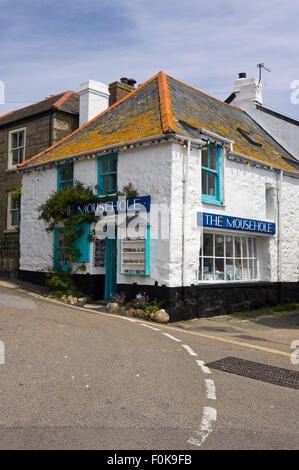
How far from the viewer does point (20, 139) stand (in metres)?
19.9

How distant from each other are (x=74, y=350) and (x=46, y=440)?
341 centimetres

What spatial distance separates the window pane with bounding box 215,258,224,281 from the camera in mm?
13949

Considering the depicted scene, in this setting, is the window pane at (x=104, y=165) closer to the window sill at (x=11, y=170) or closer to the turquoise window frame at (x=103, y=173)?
the turquoise window frame at (x=103, y=173)

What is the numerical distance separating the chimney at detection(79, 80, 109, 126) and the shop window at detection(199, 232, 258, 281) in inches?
314

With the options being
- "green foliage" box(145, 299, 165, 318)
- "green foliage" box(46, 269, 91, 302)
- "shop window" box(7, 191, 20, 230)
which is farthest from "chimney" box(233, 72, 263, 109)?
"green foliage" box(145, 299, 165, 318)

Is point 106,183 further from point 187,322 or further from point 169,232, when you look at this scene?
point 187,322

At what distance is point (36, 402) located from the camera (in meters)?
4.86

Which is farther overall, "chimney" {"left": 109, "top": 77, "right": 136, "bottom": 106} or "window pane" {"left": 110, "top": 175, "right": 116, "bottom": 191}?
"chimney" {"left": 109, "top": 77, "right": 136, "bottom": 106}

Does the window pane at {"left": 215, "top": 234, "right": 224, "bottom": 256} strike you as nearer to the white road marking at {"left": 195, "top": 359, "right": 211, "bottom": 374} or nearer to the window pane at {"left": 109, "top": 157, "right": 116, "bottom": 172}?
the window pane at {"left": 109, "top": 157, "right": 116, "bottom": 172}

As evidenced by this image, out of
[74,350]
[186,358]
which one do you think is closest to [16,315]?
[74,350]

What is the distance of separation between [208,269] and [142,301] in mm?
2724

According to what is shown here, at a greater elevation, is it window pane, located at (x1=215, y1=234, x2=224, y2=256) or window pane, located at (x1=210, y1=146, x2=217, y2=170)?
window pane, located at (x1=210, y1=146, x2=217, y2=170)

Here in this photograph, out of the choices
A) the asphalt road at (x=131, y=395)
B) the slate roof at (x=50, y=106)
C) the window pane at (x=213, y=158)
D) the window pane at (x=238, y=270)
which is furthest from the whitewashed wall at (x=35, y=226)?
the asphalt road at (x=131, y=395)

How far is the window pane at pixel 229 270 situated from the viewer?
14375 millimetres
